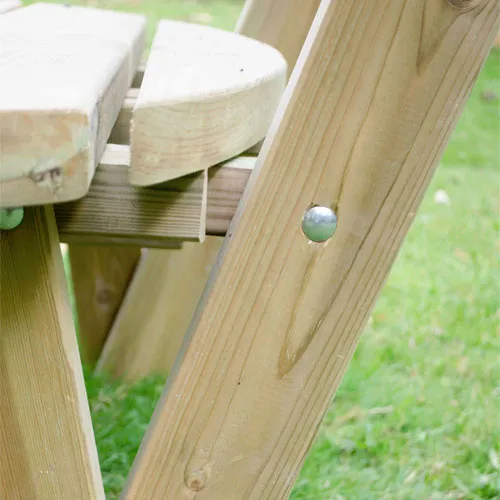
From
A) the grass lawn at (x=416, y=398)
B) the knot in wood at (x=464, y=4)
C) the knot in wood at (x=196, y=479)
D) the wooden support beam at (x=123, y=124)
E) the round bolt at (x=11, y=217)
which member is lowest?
the grass lawn at (x=416, y=398)

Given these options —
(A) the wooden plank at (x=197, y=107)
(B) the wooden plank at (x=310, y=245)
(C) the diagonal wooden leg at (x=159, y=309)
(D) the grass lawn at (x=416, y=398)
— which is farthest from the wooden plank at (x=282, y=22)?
(D) the grass lawn at (x=416, y=398)

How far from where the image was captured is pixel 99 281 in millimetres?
1674

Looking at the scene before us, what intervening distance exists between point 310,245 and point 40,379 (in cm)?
31

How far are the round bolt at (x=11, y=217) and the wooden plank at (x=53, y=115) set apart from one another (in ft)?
0.32

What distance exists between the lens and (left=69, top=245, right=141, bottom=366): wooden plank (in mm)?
1659

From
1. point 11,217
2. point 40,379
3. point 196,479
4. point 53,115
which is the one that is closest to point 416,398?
point 196,479

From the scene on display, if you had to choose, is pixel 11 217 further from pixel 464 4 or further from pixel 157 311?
pixel 157 311

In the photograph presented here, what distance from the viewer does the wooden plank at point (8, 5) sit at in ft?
4.07

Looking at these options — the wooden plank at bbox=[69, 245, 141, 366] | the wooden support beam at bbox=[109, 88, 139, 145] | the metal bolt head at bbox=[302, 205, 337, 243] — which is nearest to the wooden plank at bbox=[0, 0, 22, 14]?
the wooden support beam at bbox=[109, 88, 139, 145]

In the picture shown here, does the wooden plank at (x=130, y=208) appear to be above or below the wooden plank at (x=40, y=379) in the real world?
above

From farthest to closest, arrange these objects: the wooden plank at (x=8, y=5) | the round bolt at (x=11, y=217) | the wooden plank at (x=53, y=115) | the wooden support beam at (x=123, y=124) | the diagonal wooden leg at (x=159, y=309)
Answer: the diagonal wooden leg at (x=159, y=309), the wooden plank at (x=8, y=5), the wooden support beam at (x=123, y=124), the round bolt at (x=11, y=217), the wooden plank at (x=53, y=115)

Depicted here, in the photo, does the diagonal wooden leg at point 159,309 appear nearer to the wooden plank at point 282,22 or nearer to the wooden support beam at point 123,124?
the wooden plank at point 282,22

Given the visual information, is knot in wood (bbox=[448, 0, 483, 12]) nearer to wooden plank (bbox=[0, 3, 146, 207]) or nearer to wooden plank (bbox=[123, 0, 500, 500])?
wooden plank (bbox=[123, 0, 500, 500])

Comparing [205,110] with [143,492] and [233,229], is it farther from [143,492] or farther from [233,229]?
[143,492]
